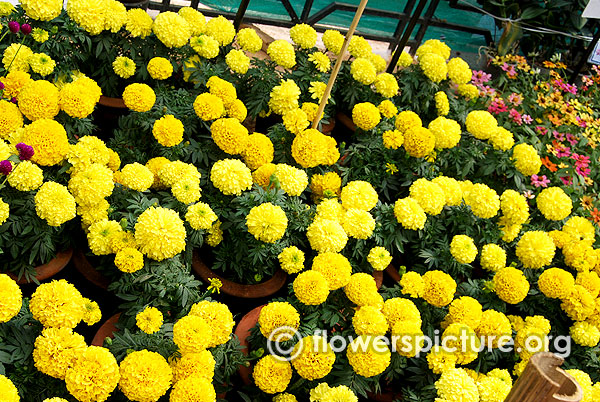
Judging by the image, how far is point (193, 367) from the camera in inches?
68.1

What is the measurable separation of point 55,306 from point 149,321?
0.93 feet

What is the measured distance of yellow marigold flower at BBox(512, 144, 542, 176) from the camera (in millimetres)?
3059

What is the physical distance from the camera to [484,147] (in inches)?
126

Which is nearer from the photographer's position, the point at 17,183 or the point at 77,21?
the point at 17,183

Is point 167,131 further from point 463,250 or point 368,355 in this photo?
point 463,250

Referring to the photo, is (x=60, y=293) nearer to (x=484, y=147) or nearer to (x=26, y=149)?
(x=26, y=149)

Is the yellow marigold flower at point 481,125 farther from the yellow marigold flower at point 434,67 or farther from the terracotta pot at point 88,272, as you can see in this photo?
the terracotta pot at point 88,272

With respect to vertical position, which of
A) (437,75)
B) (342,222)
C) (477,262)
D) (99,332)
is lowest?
(99,332)

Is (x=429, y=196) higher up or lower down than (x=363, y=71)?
lower down

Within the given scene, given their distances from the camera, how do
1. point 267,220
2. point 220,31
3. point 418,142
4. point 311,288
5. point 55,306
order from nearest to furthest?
point 55,306 → point 311,288 → point 267,220 → point 418,142 → point 220,31

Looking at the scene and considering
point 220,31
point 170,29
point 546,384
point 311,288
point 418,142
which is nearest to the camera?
point 546,384

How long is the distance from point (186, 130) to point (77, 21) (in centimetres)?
69

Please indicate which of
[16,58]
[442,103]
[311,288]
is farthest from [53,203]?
[442,103]

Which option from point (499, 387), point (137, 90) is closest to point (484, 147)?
point (499, 387)
